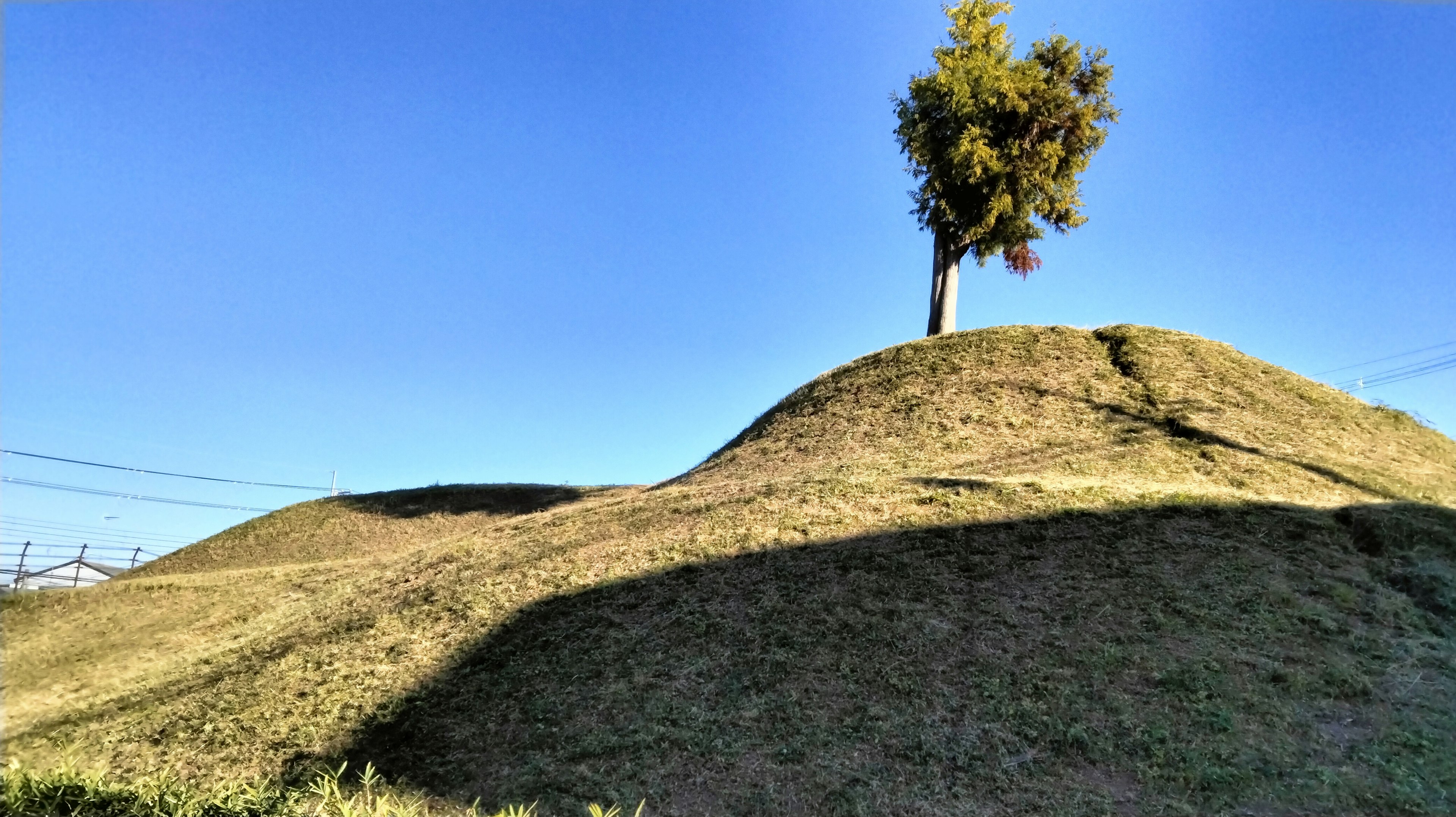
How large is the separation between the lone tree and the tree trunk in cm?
3

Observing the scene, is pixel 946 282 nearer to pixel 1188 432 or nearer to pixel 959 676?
pixel 1188 432

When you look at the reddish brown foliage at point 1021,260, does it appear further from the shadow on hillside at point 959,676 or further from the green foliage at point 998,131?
the shadow on hillside at point 959,676

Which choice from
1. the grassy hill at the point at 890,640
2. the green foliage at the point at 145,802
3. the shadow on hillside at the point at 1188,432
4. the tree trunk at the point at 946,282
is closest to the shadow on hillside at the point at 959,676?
the grassy hill at the point at 890,640

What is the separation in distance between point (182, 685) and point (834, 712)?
9591 millimetres

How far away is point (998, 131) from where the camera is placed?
2416cm

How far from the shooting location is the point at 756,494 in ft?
49.2

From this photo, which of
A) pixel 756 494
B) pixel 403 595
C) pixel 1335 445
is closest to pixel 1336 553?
pixel 1335 445

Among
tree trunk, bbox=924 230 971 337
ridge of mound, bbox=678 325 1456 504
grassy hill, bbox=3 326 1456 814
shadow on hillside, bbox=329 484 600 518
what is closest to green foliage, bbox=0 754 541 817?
grassy hill, bbox=3 326 1456 814

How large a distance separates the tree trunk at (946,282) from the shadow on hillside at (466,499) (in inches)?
505

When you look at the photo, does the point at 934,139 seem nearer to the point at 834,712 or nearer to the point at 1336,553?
the point at 1336,553

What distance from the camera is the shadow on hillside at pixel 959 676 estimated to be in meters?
7.04

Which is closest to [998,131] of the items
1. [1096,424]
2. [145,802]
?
[1096,424]

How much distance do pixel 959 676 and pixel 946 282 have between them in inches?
751

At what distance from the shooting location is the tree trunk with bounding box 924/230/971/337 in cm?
2533
